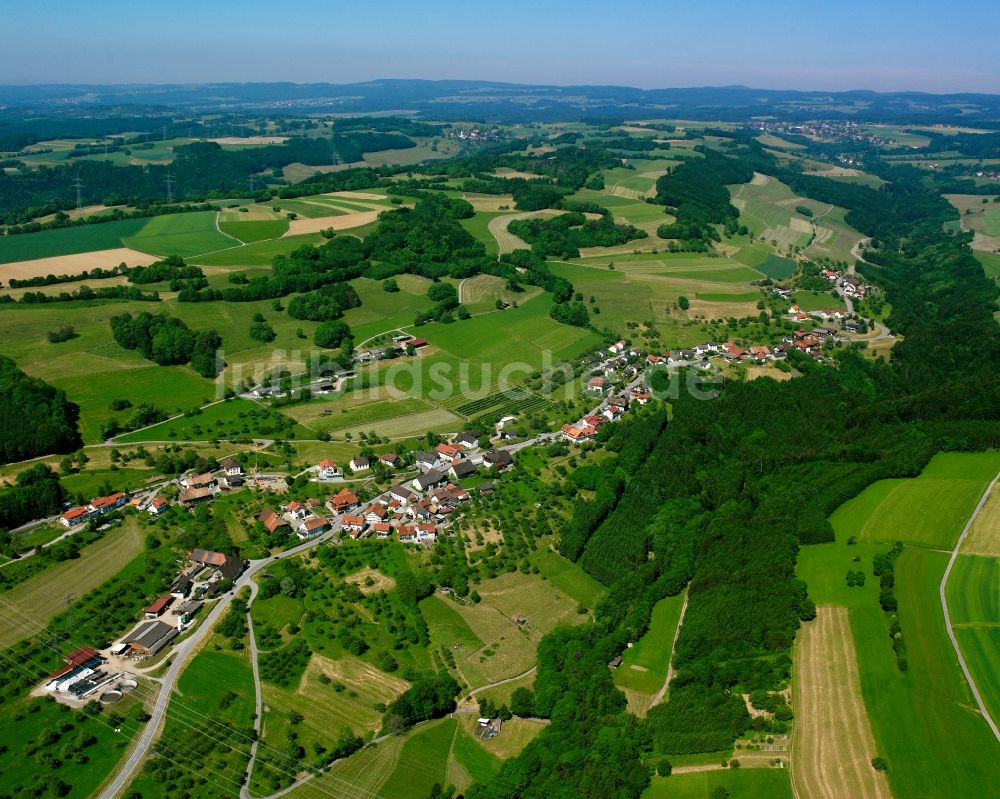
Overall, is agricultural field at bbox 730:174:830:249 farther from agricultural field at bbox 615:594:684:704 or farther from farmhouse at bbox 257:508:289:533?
farmhouse at bbox 257:508:289:533

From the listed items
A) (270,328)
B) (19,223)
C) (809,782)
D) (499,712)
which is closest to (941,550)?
(809,782)

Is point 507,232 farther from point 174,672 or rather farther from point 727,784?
point 727,784

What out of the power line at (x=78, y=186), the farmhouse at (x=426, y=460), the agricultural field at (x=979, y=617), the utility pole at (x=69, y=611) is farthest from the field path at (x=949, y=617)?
the power line at (x=78, y=186)

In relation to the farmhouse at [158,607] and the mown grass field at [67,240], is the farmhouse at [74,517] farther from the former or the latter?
the mown grass field at [67,240]

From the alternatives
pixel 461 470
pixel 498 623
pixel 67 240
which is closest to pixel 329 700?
pixel 498 623

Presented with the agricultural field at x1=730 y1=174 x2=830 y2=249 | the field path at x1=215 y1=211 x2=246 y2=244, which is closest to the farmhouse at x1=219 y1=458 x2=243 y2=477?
the field path at x1=215 y1=211 x2=246 y2=244
